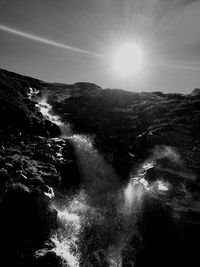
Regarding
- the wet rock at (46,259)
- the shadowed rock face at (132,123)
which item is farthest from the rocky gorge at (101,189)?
the shadowed rock face at (132,123)

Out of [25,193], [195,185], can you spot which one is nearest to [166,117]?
[195,185]

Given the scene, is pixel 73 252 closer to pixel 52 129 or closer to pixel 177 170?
pixel 177 170

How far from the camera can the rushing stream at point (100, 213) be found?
2198 cm

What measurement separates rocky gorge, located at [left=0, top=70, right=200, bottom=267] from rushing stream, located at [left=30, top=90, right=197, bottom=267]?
0.10 meters

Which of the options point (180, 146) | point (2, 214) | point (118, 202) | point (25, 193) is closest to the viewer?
point (2, 214)

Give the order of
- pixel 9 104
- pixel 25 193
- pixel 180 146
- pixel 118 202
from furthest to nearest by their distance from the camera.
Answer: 1. pixel 9 104
2. pixel 180 146
3. pixel 118 202
4. pixel 25 193

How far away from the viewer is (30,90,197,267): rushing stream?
22.0 m

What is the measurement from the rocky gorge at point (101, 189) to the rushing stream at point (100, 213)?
0.10m

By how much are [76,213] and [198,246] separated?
43.0 feet

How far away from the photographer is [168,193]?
27.2m

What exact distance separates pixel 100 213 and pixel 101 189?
5247 millimetres

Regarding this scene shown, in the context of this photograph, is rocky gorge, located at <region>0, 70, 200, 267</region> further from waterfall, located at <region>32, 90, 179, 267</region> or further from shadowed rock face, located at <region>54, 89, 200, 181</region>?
shadowed rock face, located at <region>54, 89, 200, 181</region>

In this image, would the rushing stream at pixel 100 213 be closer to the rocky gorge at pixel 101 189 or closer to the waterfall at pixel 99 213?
the waterfall at pixel 99 213

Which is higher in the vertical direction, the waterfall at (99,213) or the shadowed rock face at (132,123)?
the shadowed rock face at (132,123)
